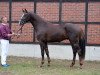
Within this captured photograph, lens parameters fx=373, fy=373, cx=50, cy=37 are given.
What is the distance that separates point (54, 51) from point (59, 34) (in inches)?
100

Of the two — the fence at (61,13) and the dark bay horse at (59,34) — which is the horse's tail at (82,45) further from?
the fence at (61,13)

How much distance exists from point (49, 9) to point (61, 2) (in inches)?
23.0

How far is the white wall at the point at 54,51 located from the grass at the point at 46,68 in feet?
1.52

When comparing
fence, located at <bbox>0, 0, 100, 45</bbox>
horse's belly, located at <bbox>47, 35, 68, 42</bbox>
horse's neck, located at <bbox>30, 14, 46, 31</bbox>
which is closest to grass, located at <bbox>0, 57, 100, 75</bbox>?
horse's belly, located at <bbox>47, 35, 68, 42</bbox>

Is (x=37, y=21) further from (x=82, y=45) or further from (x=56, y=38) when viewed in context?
(x=82, y=45)

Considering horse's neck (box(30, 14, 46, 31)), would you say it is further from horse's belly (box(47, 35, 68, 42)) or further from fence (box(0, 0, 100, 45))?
fence (box(0, 0, 100, 45))

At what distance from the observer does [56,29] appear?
1270 centimetres

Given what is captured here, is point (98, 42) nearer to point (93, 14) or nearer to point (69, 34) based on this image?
point (93, 14)

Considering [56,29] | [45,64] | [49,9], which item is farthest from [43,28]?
[49,9]

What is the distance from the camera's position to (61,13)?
49.2 feet

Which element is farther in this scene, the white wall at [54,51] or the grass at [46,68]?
the white wall at [54,51]

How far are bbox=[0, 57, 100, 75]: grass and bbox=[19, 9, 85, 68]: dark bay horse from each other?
1.62ft

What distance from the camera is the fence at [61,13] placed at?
14.8 meters

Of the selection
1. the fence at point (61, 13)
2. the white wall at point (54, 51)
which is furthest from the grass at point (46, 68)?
the fence at point (61, 13)
